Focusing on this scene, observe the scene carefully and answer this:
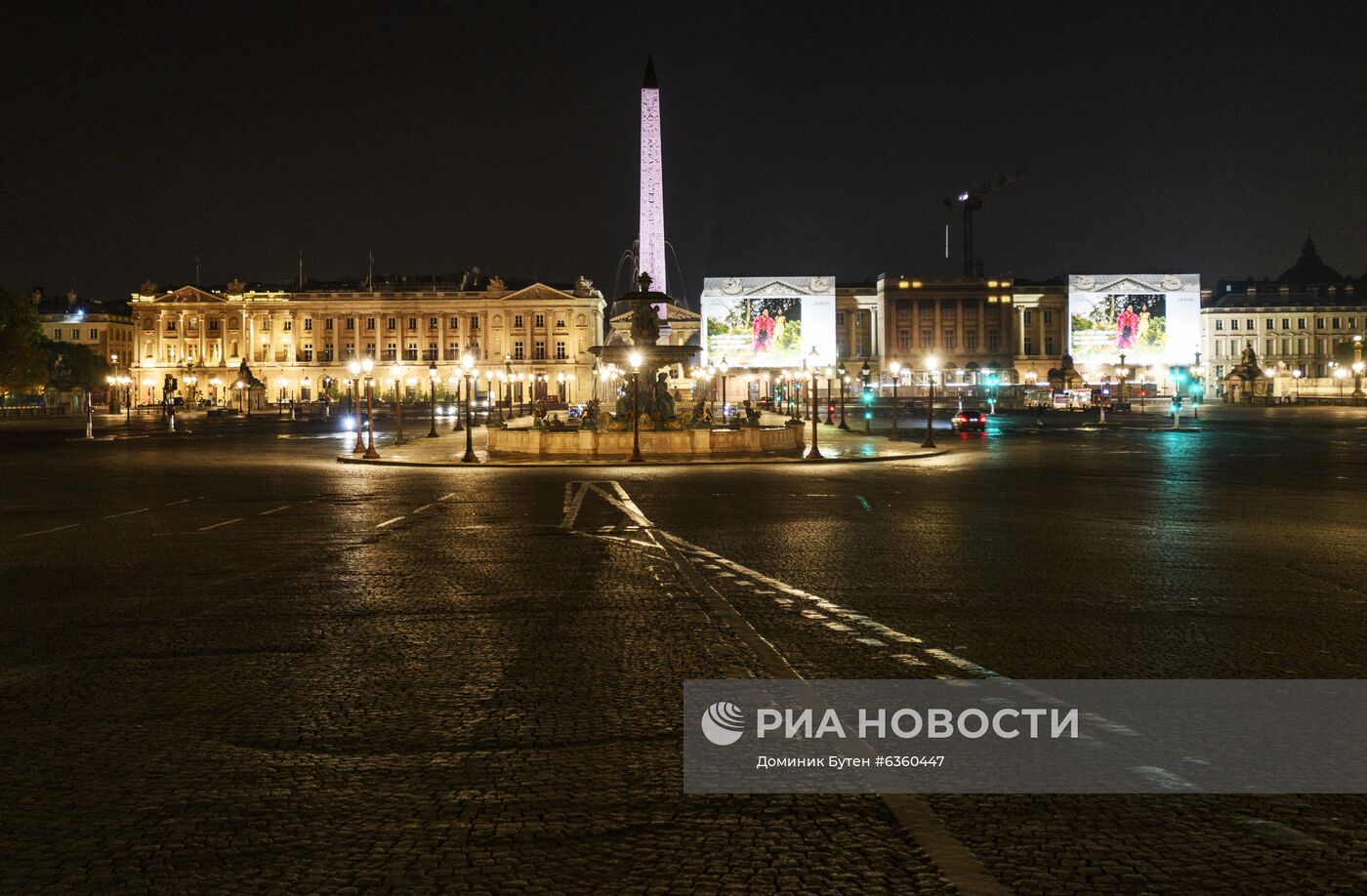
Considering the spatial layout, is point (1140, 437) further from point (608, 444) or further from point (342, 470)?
point (342, 470)

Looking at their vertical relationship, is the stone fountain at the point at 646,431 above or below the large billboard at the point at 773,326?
below

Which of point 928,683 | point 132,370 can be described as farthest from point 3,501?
point 132,370

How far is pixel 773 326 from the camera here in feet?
386

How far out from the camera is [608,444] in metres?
36.2

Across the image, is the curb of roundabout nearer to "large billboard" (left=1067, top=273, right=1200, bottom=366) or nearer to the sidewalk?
the sidewalk

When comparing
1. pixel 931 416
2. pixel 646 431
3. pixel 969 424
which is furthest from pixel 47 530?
pixel 969 424

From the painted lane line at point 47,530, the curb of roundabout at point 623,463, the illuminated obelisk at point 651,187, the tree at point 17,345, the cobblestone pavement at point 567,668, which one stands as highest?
the illuminated obelisk at point 651,187

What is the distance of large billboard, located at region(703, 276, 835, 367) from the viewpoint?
118 meters

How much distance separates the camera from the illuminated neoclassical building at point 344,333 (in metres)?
154

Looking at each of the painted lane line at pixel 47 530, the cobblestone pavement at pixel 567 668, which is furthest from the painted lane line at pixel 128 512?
the painted lane line at pixel 47 530

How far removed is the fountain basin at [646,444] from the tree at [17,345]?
2414 inches

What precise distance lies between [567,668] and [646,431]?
28.2m

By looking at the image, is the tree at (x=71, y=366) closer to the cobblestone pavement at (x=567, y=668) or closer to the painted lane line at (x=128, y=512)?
the painted lane line at (x=128, y=512)

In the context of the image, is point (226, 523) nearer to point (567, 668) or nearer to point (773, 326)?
point (567, 668)
